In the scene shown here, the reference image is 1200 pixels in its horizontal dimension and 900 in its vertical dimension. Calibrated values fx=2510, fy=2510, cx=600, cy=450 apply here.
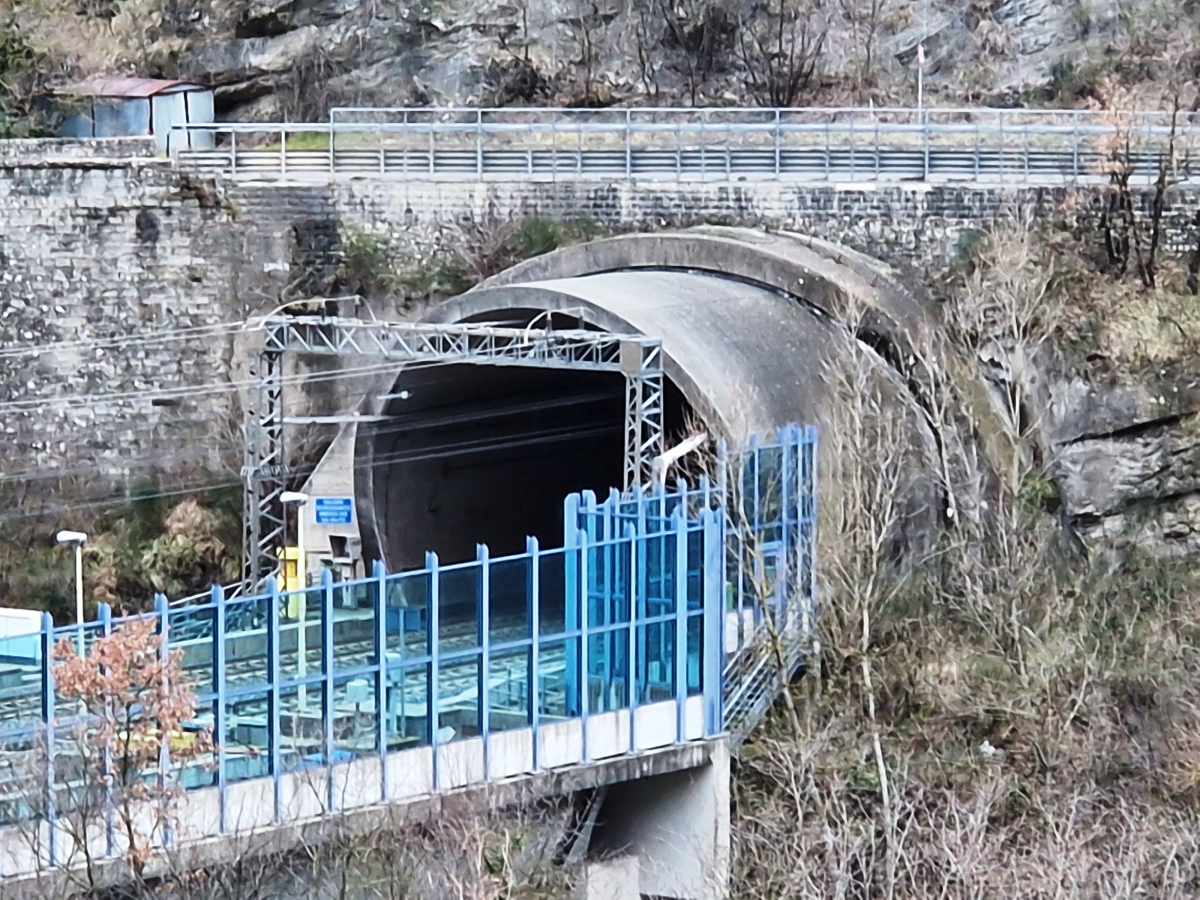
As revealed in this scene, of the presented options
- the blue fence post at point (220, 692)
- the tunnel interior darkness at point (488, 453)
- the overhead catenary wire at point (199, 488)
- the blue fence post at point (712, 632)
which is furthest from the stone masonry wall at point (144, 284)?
the blue fence post at point (220, 692)

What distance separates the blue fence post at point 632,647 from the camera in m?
23.7

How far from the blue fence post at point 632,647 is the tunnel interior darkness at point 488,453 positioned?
Result: 558 centimetres

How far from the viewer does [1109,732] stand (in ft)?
84.3

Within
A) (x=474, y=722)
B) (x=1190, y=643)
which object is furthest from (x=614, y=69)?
(x=474, y=722)

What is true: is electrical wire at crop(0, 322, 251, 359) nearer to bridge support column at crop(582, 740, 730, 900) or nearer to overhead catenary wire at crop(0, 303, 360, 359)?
overhead catenary wire at crop(0, 303, 360, 359)

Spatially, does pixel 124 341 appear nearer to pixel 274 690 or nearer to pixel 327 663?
pixel 327 663

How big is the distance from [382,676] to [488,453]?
11556 mm

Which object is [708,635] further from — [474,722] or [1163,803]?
[1163,803]

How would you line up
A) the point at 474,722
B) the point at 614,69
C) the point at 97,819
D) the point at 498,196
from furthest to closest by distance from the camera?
1. the point at 614,69
2. the point at 498,196
3. the point at 474,722
4. the point at 97,819

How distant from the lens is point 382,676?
71.0ft

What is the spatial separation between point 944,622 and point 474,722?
7.03 metres

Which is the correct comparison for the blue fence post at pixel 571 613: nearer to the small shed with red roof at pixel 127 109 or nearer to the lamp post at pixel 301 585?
the lamp post at pixel 301 585

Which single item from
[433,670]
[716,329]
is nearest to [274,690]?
[433,670]

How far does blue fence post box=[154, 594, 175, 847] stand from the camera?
19.2 metres
